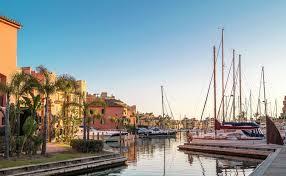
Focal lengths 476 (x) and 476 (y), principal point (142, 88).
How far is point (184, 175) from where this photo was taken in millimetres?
34875

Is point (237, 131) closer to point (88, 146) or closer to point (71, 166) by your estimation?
point (88, 146)

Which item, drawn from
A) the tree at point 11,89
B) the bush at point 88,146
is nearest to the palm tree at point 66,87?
the tree at point 11,89

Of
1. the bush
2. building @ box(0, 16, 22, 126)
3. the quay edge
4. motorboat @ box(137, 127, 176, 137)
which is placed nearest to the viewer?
A: the quay edge

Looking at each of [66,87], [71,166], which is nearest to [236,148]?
[66,87]

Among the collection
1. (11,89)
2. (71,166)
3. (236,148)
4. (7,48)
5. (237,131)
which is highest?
(7,48)

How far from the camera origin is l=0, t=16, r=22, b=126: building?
1814 inches

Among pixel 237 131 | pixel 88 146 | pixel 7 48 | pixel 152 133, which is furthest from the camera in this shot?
pixel 152 133

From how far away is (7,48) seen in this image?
4709cm

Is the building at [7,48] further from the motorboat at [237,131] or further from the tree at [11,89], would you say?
the motorboat at [237,131]

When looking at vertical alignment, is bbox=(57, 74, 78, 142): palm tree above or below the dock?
above

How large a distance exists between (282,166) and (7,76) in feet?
97.1

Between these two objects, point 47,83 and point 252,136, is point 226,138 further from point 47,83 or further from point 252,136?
point 47,83

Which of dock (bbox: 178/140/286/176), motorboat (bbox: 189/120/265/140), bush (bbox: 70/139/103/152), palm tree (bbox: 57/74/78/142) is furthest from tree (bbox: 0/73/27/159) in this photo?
motorboat (bbox: 189/120/265/140)

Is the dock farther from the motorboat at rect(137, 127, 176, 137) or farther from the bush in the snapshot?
the motorboat at rect(137, 127, 176, 137)
